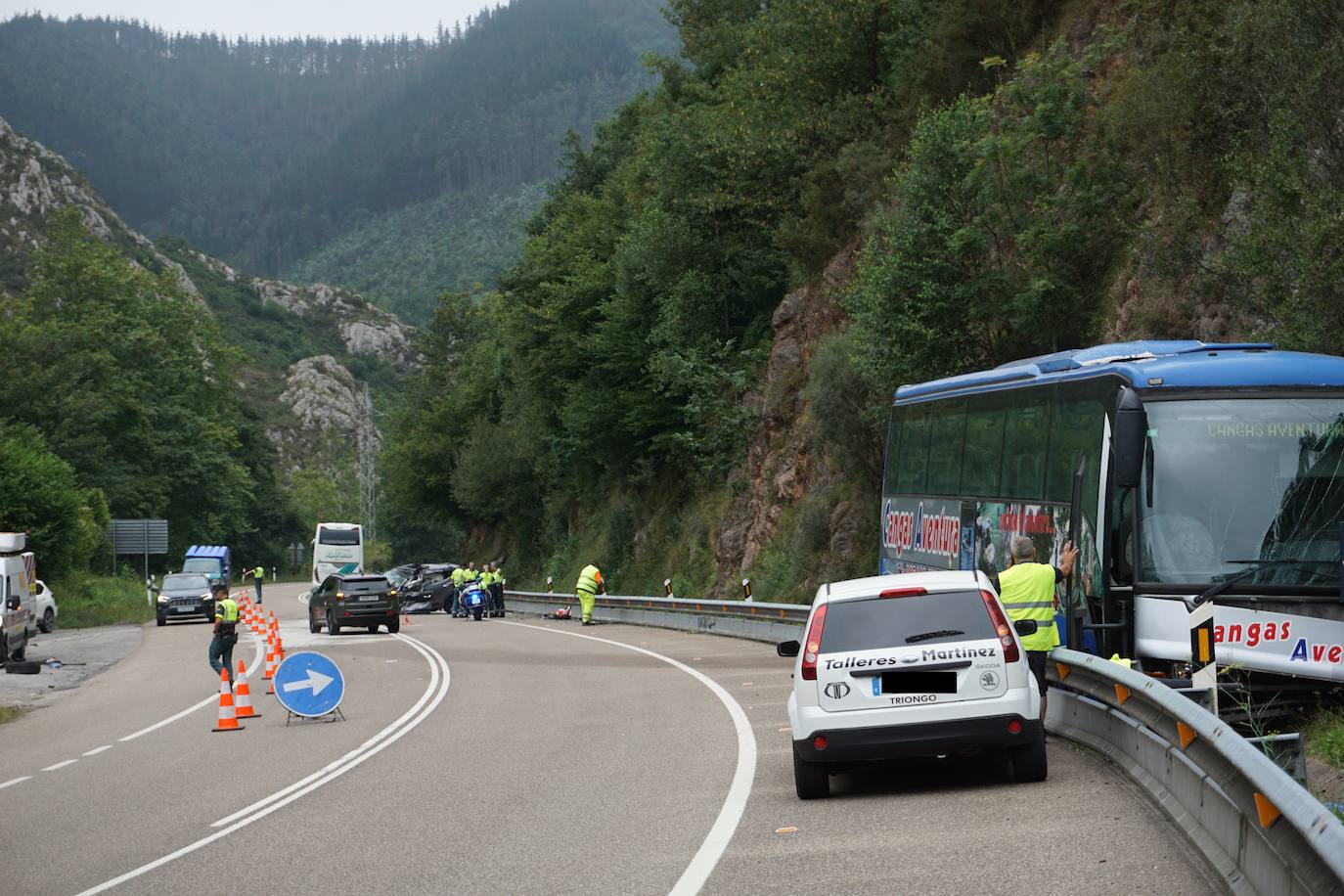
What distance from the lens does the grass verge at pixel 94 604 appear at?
57.1m

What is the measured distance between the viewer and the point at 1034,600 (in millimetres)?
13281

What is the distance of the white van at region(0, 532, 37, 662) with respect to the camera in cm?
3316

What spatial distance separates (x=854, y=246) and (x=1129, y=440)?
2878cm

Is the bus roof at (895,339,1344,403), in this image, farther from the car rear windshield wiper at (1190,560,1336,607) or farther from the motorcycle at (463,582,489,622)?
the motorcycle at (463,582,489,622)

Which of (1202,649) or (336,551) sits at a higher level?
(336,551)

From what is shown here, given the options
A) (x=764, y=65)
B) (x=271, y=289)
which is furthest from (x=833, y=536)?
(x=271, y=289)

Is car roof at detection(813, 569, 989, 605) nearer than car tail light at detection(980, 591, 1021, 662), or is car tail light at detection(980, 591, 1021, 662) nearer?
car tail light at detection(980, 591, 1021, 662)

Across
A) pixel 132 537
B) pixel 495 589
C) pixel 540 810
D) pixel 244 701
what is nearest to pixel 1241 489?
pixel 540 810

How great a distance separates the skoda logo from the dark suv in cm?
3267

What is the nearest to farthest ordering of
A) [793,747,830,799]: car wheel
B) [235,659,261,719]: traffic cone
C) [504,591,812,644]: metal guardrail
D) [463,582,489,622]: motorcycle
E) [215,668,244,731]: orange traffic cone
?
[793,747,830,799]: car wheel → [215,668,244,731]: orange traffic cone → [235,659,261,719]: traffic cone → [504,591,812,644]: metal guardrail → [463,582,489,622]: motorcycle

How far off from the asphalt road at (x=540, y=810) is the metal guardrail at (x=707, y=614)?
31.0ft

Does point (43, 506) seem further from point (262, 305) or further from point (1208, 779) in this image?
point (262, 305)

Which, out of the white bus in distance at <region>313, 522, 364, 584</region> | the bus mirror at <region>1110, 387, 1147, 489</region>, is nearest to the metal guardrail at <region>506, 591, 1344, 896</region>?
the bus mirror at <region>1110, 387, 1147, 489</region>

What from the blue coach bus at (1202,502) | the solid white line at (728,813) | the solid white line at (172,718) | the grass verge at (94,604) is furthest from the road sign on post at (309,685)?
the grass verge at (94,604)
